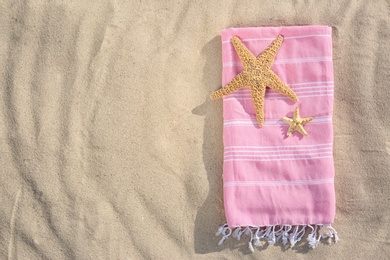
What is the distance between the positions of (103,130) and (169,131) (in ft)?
0.94

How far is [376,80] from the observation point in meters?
1.95

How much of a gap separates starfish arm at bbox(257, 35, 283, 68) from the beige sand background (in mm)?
141

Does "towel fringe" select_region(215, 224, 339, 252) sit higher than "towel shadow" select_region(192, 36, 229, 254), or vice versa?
"towel shadow" select_region(192, 36, 229, 254)

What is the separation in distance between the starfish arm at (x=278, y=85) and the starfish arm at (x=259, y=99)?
40 millimetres

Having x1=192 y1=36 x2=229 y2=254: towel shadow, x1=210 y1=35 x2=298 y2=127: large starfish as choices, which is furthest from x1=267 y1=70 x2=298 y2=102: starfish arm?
x1=192 y1=36 x2=229 y2=254: towel shadow

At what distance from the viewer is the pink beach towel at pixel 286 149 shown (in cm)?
189

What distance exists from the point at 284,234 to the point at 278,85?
0.63 meters

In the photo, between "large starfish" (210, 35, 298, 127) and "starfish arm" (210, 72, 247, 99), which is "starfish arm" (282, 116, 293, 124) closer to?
"large starfish" (210, 35, 298, 127)

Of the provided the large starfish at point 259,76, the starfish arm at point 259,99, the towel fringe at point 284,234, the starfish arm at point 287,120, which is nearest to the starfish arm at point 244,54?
the large starfish at point 259,76

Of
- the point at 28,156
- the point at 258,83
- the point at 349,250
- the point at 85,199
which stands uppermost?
the point at 258,83

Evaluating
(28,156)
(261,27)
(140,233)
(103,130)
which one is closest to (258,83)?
(261,27)

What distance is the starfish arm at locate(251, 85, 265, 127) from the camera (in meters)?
1.85

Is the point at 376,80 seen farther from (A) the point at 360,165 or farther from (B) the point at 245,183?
(B) the point at 245,183

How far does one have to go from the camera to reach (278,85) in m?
1.85
